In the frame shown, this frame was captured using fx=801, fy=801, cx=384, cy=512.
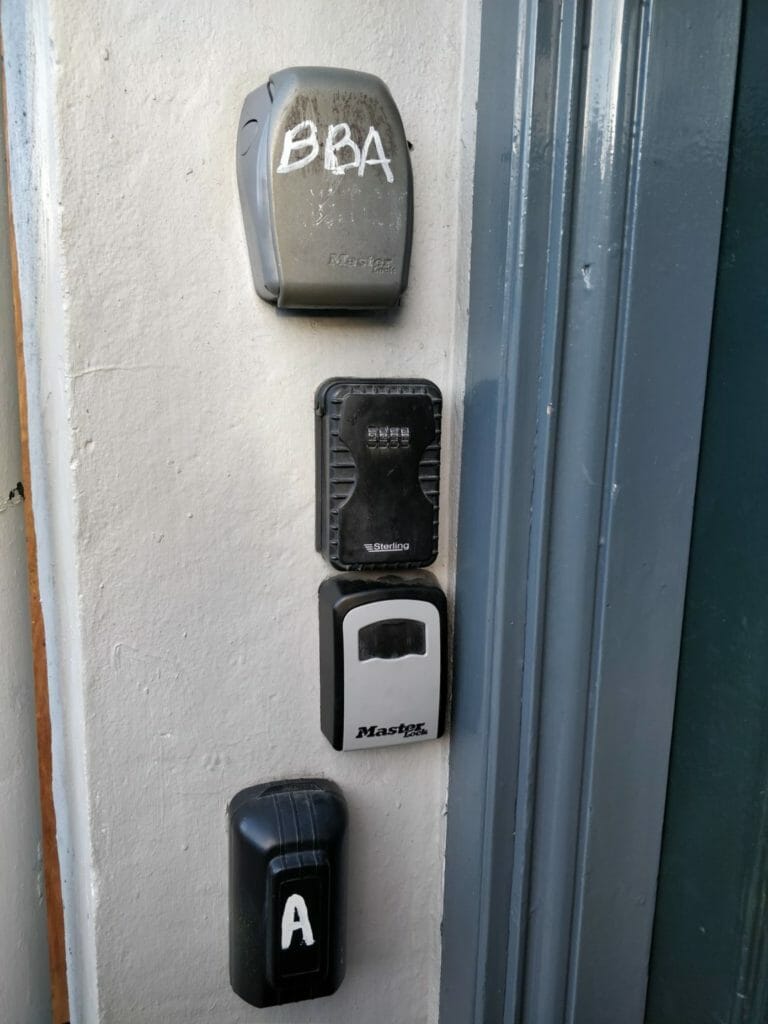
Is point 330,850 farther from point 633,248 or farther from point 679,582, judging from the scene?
point 633,248

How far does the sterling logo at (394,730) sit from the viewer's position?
2.42 ft

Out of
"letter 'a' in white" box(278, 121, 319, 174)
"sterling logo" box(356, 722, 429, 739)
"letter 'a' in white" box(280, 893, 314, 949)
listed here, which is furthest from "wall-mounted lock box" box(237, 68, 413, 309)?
"letter 'a' in white" box(280, 893, 314, 949)

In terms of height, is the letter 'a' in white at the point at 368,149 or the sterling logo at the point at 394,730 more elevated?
the letter 'a' in white at the point at 368,149

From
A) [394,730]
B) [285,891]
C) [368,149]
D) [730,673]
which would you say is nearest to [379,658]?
[394,730]

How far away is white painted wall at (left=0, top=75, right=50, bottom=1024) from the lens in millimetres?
753

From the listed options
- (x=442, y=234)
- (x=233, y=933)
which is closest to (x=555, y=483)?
(x=442, y=234)

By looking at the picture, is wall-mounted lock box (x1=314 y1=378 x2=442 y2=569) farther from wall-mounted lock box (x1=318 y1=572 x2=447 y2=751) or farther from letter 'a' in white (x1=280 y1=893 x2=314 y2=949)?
letter 'a' in white (x1=280 y1=893 x2=314 y2=949)

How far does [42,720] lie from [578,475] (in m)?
0.57

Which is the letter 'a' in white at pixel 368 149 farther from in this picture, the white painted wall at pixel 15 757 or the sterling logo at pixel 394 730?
the sterling logo at pixel 394 730

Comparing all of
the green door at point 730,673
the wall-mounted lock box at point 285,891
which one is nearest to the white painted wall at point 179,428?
the wall-mounted lock box at point 285,891

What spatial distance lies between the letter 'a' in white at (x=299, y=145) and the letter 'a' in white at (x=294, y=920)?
2.05 ft

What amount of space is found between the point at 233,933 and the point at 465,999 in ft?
0.80

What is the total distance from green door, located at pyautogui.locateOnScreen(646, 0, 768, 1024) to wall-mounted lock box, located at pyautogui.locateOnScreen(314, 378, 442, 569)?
0.80 ft

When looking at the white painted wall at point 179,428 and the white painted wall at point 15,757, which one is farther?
the white painted wall at point 15,757
